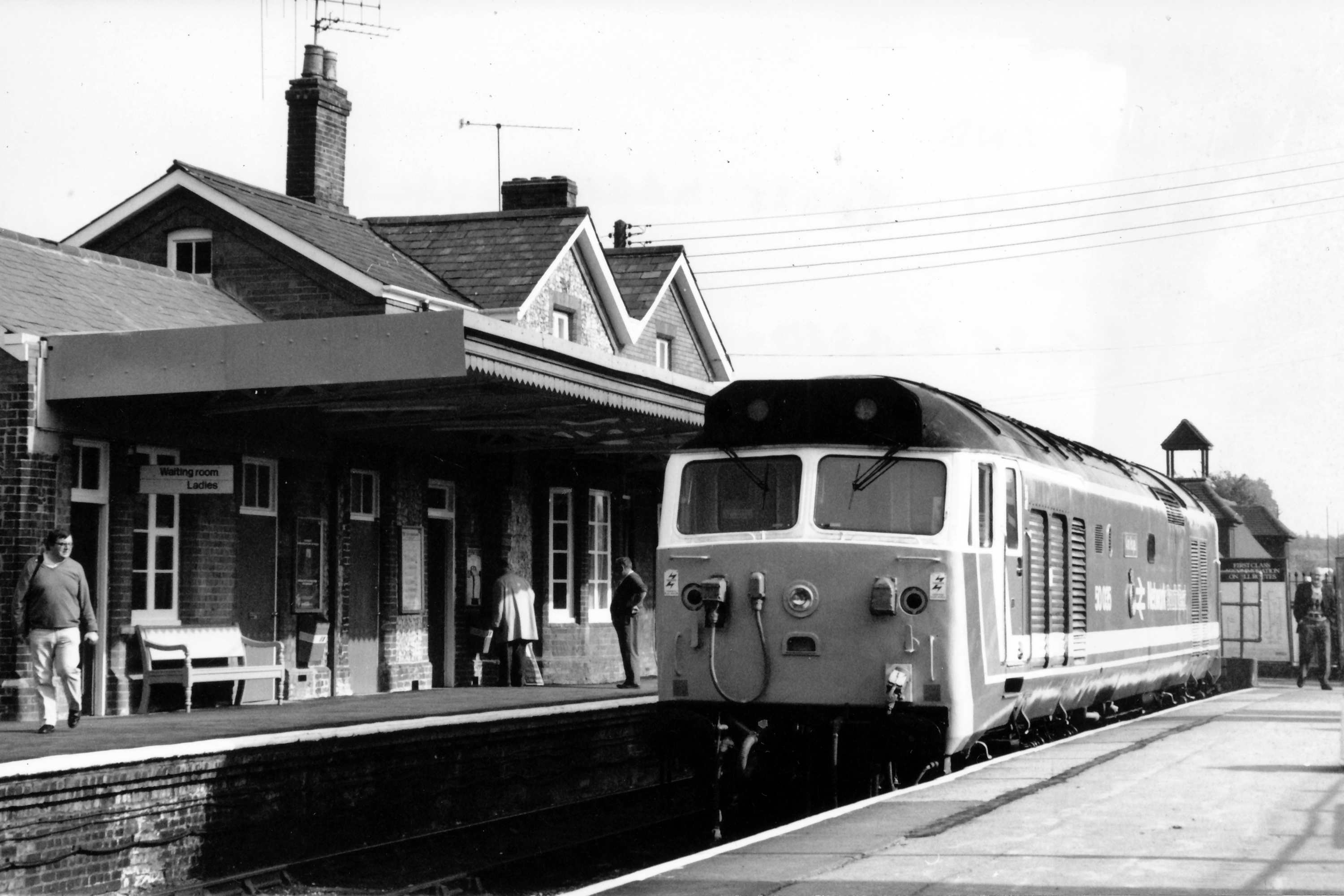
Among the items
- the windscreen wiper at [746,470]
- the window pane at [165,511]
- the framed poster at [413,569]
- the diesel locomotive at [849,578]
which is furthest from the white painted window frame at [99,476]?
the windscreen wiper at [746,470]

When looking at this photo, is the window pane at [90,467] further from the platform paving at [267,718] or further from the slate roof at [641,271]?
the slate roof at [641,271]

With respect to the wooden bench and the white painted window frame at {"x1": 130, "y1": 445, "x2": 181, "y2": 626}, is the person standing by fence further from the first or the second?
the white painted window frame at {"x1": 130, "y1": 445, "x2": 181, "y2": 626}

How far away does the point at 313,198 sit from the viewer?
23.2 meters

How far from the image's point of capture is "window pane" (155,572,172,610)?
15.4 metres

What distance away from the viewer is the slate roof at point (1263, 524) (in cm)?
6228

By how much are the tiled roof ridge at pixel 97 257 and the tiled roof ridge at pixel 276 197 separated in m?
1.31

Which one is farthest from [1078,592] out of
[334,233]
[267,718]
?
[334,233]

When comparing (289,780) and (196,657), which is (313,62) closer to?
(196,657)

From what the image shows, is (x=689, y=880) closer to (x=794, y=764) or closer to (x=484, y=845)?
(x=794, y=764)

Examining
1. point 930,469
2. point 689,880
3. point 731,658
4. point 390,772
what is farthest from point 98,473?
point 689,880

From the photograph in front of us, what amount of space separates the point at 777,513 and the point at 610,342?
51.1ft

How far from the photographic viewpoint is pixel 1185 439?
5072cm

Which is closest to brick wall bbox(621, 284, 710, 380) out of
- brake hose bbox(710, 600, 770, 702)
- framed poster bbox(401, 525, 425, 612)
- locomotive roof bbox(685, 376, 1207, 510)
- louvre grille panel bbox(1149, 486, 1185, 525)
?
framed poster bbox(401, 525, 425, 612)

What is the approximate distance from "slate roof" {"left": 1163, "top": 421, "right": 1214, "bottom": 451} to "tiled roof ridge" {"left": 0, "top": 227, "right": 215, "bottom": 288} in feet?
120
